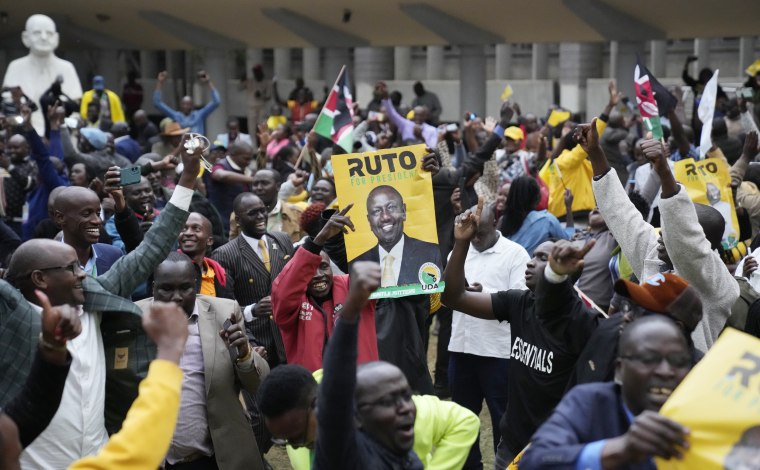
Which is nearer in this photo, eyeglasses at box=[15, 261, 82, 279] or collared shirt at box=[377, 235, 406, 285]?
eyeglasses at box=[15, 261, 82, 279]

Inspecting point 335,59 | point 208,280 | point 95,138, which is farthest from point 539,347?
point 335,59

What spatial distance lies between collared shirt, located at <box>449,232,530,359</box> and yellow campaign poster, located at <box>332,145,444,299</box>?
0.99 meters

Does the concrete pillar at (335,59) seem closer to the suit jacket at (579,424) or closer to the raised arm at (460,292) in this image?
the raised arm at (460,292)

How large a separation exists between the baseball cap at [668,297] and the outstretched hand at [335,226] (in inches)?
74.9

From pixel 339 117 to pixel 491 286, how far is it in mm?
3734

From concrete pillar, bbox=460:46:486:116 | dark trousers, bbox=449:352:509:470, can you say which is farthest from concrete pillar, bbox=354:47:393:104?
dark trousers, bbox=449:352:509:470

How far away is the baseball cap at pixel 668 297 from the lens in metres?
3.86

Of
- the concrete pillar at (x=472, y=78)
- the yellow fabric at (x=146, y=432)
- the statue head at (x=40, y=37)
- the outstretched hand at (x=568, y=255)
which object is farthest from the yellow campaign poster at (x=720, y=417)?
the concrete pillar at (x=472, y=78)

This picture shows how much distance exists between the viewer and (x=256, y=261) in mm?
6992

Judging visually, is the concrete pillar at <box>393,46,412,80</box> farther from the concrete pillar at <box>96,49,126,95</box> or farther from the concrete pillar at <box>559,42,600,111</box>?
the concrete pillar at <box>96,49,126,95</box>

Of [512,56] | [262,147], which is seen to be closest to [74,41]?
[512,56]

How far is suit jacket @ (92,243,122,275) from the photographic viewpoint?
611 centimetres

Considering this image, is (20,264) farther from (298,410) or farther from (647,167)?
(647,167)

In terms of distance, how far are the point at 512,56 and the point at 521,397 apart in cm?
2411
